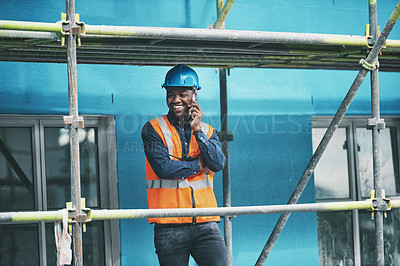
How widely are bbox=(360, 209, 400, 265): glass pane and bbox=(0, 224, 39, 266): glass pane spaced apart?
3.50 m

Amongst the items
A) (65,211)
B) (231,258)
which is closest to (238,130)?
(231,258)

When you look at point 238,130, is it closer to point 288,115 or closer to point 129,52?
point 288,115

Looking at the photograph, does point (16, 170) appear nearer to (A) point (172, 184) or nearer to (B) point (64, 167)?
(B) point (64, 167)

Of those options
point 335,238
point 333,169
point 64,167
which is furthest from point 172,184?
point 335,238

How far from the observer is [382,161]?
718cm

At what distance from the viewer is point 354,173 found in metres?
6.99

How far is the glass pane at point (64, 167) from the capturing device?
579 cm

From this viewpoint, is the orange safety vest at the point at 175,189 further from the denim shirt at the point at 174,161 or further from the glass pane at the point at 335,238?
the glass pane at the point at 335,238

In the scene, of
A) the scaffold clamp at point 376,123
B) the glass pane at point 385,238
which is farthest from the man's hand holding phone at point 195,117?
the glass pane at point 385,238

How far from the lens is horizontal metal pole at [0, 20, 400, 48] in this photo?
4262 millimetres

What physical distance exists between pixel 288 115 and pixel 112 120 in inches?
73.0

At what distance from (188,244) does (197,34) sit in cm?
157

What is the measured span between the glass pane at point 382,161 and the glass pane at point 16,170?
139 inches

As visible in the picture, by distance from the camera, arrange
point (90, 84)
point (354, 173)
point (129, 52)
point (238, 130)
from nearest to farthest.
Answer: point (129, 52) < point (90, 84) < point (238, 130) < point (354, 173)
